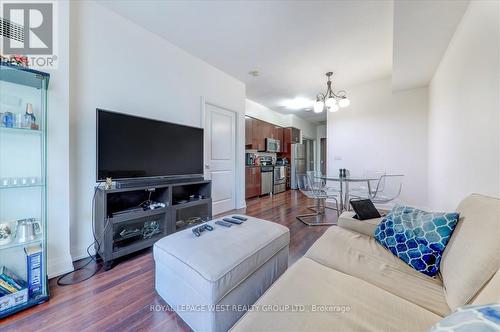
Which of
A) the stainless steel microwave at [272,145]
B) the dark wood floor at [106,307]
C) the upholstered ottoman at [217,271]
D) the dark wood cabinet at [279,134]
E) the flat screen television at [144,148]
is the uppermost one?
Result: the dark wood cabinet at [279,134]

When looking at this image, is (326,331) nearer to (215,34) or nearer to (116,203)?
(116,203)

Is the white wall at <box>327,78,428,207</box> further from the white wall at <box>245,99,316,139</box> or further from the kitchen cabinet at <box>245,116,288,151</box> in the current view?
the white wall at <box>245,99,316,139</box>

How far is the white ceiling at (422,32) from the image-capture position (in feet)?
5.79

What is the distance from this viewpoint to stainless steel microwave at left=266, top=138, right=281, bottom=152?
5774 mm

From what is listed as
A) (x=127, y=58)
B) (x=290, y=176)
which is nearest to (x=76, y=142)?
(x=127, y=58)

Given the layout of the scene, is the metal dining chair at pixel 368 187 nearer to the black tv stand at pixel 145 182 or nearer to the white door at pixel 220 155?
the white door at pixel 220 155

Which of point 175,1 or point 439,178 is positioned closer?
point 175,1

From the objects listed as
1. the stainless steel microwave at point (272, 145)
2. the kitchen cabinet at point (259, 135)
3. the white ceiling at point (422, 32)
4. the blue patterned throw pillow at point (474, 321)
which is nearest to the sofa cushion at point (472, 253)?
the blue patterned throw pillow at point (474, 321)

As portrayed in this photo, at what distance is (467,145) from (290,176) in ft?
17.0

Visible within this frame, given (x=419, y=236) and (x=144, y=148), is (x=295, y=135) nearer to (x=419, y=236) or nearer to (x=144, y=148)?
(x=144, y=148)

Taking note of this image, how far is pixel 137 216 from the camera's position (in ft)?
6.50

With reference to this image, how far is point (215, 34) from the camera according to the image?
2541 millimetres

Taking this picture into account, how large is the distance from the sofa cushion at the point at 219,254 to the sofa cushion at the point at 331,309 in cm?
27

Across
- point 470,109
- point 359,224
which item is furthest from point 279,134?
point 359,224
